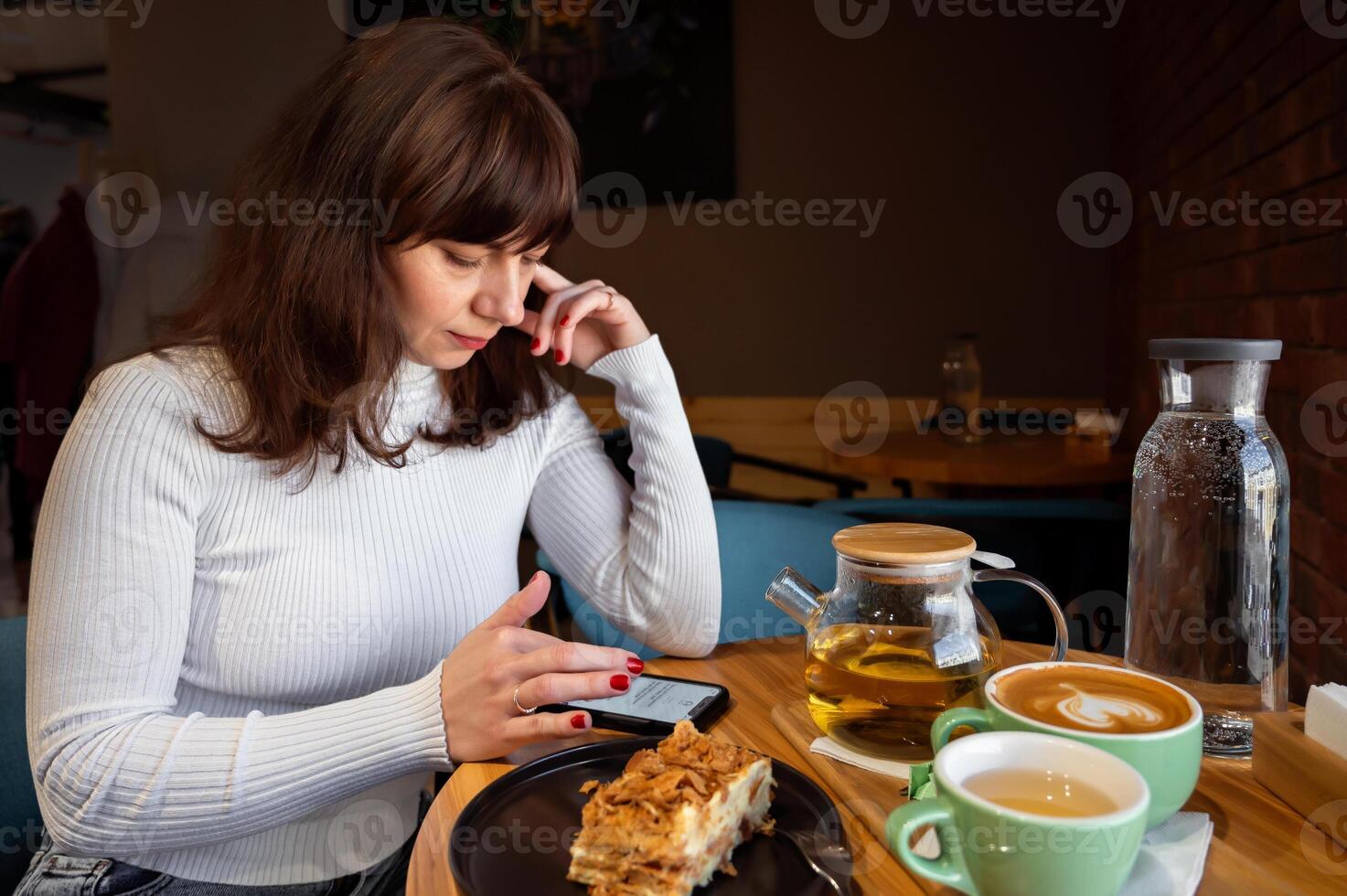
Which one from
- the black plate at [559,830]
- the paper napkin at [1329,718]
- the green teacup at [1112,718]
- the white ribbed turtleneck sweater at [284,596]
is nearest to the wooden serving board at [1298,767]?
the paper napkin at [1329,718]

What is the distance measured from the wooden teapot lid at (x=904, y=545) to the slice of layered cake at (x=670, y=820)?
19cm

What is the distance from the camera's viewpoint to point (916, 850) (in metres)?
0.64

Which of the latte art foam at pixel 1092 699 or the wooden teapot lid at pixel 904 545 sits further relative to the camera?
the wooden teapot lid at pixel 904 545

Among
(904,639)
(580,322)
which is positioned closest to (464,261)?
(580,322)

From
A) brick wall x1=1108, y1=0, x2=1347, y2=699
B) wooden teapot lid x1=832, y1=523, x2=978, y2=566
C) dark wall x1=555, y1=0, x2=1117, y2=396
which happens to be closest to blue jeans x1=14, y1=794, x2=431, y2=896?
wooden teapot lid x1=832, y1=523, x2=978, y2=566

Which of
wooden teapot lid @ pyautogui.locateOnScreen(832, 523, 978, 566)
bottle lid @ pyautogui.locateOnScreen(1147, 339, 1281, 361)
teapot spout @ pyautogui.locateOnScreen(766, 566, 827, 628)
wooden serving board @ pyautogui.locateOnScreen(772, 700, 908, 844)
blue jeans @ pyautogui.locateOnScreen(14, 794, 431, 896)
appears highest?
bottle lid @ pyautogui.locateOnScreen(1147, 339, 1281, 361)

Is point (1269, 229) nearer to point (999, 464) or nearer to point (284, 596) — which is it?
point (999, 464)

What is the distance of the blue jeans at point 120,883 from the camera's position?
37.9 inches

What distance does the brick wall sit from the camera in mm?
1418

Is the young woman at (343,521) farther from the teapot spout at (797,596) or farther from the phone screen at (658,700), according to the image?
the teapot spout at (797,596)

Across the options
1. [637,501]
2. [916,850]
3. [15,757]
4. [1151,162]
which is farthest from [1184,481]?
[1151,162]

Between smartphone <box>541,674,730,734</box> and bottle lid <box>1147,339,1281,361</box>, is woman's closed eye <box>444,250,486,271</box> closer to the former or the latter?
smartphone <box>541,674,730,734</box>

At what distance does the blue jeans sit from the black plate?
0.24 m

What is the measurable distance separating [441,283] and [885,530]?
22.0 inches
